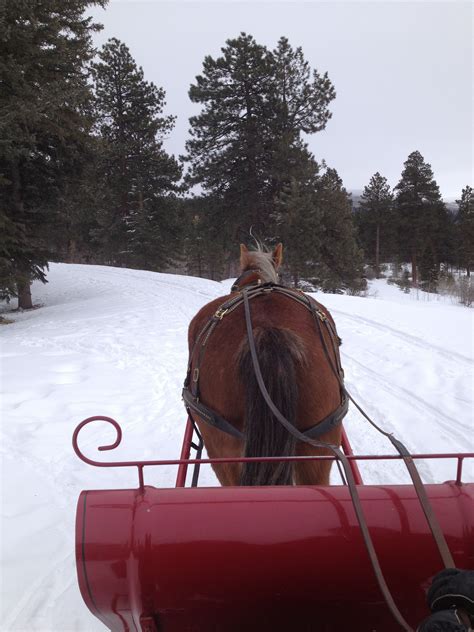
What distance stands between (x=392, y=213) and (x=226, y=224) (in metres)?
→ 24.2

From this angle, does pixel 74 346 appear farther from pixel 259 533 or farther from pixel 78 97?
pixel 259 533

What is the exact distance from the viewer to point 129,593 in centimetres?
107

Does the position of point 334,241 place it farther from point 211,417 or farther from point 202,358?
point 211,417

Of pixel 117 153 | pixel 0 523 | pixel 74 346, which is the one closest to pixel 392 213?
pixel 117 153

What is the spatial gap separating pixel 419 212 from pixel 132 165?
1012 inches

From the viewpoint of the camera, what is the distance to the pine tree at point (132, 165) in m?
24.8

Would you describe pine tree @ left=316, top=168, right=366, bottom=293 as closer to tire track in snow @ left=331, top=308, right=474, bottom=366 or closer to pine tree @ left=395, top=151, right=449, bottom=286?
tire track in snow @ left=331, top=308, right=474, bottom=366

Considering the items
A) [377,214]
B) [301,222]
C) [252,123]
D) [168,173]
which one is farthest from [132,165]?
[377,214]

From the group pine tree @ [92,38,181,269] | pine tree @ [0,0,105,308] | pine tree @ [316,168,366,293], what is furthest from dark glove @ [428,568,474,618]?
pine tree @ [92,38,181,269]

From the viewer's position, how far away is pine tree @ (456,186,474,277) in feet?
117

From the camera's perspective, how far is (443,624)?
78cm

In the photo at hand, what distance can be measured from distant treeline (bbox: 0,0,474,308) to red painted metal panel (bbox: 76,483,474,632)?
30.2ft

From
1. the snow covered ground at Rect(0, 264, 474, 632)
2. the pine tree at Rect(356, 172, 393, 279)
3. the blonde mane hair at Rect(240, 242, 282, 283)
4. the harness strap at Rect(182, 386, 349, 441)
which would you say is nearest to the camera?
the harness strap at Rect(182, 386, 349, 441)

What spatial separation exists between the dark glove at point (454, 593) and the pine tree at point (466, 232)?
40.1m
